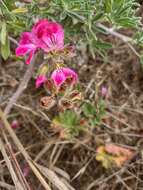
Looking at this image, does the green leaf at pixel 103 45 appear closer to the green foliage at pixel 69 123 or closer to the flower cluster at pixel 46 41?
the flower cluster at pixel 46 41

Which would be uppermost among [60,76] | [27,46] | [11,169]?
[27,46]

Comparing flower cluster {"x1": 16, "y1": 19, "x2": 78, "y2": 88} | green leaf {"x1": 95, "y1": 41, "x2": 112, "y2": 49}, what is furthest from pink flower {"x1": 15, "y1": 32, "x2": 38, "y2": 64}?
green leaf {"x1": 95, "y1": 41, "x2": 112, "y2": 49}

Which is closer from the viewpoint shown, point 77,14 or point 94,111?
point 77,14

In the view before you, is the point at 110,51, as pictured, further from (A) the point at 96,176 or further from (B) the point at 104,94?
(A) the point at 96,176

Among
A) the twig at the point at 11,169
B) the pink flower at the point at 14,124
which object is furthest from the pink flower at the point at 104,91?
→ the twig at the point at 11,169

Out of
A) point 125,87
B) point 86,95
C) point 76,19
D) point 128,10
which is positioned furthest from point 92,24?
point 125,87

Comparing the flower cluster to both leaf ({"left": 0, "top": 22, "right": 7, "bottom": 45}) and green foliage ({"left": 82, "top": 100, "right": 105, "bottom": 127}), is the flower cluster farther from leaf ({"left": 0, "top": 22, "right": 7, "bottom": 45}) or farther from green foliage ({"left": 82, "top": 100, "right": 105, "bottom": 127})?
green foliage ({"left": 82, "top": 100, "right": 105, "bottom": 127})

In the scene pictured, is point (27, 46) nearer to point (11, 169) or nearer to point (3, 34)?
point (3, 34)

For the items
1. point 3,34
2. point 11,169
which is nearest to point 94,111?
point 11,169
